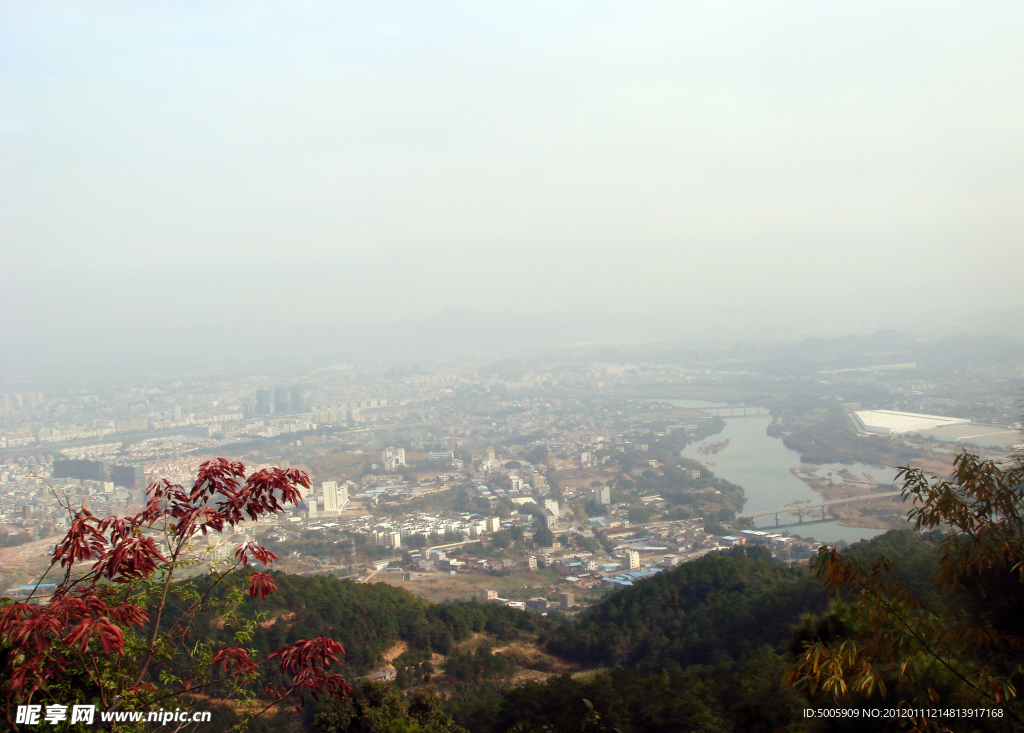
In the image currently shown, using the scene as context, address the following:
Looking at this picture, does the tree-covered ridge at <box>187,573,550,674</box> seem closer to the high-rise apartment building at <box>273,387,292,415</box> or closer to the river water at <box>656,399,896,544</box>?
the river water at <box>656,399,896,544</box>

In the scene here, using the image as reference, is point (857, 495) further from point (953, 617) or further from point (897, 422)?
point (953, 617)

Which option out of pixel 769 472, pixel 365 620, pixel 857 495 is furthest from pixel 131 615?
pixel 769 472

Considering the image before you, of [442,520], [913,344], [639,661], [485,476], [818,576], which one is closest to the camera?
[818,576]

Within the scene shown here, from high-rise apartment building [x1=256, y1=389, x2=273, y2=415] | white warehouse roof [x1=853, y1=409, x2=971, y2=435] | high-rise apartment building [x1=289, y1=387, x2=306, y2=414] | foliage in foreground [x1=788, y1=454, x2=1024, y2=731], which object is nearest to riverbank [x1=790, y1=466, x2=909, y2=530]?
white warehouse roof [x1=853, y1=409, x2=971, y2=435]

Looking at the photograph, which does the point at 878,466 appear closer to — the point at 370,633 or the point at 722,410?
the point at 722,410

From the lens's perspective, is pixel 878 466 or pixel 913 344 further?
pixel 913 344

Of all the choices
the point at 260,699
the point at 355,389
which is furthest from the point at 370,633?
the point at 355,389
